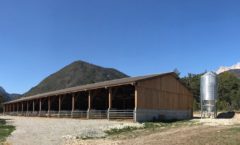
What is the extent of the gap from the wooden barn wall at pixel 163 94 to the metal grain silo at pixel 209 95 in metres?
2.48

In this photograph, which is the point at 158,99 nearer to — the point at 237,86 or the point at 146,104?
the point at 146,104

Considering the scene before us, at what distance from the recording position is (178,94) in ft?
149

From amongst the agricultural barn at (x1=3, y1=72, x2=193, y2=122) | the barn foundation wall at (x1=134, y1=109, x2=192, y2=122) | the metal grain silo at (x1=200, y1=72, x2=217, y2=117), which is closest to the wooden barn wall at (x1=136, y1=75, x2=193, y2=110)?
the agricultural barn at (x1=3, y1=72, x2=193, y2=122)

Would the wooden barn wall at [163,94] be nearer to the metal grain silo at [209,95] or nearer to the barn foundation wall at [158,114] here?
the barn foundation wall at [158,114]

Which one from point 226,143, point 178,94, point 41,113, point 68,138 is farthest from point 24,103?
point 226,143

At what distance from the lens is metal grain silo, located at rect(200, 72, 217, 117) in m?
44.7

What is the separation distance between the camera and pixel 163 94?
138ft

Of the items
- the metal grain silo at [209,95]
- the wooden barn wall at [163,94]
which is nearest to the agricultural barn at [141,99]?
the wooden barn wall at [163,94]

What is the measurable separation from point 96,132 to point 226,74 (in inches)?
3323

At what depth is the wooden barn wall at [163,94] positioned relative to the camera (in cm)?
3799

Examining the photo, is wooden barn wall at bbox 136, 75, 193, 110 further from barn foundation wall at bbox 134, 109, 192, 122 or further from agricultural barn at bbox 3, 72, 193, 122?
barn foundation wall at bbox 134, 109, 192, 122

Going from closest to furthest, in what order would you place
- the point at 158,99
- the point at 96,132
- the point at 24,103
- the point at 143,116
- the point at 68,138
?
1. the point at 68,138
2. the point at 96,132
3. the point at 143,116
4. the point at 158,99
5. the point at 24,103

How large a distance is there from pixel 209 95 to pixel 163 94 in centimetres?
662

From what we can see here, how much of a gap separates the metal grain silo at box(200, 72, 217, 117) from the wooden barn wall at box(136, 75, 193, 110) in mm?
2479
